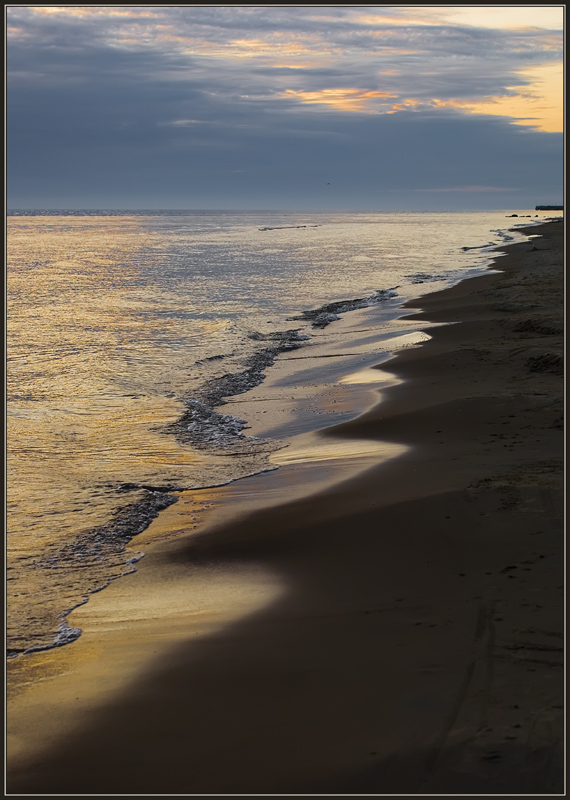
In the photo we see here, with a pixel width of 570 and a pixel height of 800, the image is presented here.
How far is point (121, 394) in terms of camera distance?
15.5 meters


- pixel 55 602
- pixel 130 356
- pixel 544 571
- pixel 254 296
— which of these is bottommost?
pixel 55 602

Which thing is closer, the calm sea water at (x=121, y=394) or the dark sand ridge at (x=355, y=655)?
the dark sand ridge at (x=355, y=655)

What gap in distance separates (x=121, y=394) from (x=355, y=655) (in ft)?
37.7

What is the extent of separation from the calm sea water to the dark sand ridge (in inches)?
38.6

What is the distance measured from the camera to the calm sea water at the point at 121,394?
7.60 meters

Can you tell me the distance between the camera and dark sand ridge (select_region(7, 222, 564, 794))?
3863mm

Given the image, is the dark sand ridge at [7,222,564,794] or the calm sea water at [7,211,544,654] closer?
the dark sand ridge at [7,222,564,794]

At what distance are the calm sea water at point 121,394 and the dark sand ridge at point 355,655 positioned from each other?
38.6 inches

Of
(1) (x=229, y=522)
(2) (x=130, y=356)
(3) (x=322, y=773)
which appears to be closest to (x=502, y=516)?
(1) (x=229, y=522)

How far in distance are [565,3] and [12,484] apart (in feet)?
28.0

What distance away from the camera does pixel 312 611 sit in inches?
222

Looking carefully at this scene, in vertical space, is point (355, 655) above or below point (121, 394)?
below

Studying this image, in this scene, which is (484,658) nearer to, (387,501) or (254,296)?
(387,501)

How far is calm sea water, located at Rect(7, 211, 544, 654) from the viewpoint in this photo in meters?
7.60
